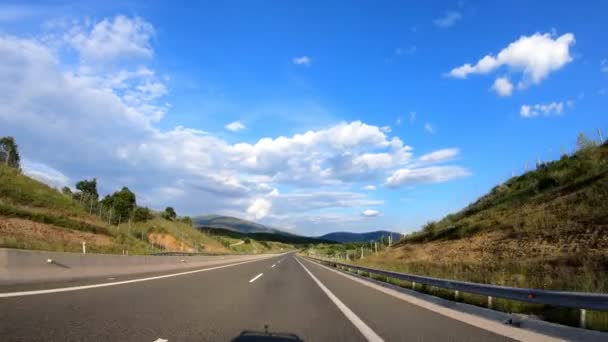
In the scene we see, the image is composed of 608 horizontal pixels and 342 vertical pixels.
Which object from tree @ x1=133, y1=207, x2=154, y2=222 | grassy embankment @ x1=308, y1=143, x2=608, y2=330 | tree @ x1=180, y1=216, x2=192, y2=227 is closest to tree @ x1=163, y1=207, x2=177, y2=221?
tree @ x1=180, y1=216, x2=192, y2=227

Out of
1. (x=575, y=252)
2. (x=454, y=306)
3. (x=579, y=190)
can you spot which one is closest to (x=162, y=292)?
(x=454, y=306)

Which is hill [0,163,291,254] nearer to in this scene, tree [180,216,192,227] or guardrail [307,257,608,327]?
guardrail [307,257,608,327]

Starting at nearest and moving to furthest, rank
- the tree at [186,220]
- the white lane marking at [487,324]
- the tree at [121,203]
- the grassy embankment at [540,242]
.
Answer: the white lane marking at [487,324], the grassy embankment at [540,242], the tree at [121,203], the tree at [186,220]

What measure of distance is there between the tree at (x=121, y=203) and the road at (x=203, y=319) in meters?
81.5

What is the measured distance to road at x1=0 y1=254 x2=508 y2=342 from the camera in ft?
20.3

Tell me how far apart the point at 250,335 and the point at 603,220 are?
20373mm

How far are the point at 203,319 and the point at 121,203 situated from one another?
302ft

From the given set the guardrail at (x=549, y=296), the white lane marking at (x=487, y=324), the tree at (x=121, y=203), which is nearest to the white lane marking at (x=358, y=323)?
the white lane marking at (x=487, y=324)

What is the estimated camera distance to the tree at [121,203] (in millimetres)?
89769

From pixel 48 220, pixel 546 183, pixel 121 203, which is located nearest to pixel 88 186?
pixel 121 203

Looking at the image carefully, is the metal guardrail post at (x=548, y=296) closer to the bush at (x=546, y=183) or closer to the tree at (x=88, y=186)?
the bush at (x=546, y=183)

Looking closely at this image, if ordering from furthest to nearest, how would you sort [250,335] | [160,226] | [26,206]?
[160,226]
[26,206]
[250,335]

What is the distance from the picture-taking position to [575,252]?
19062mm

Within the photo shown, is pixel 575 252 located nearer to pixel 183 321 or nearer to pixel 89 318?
pixel 183 321
